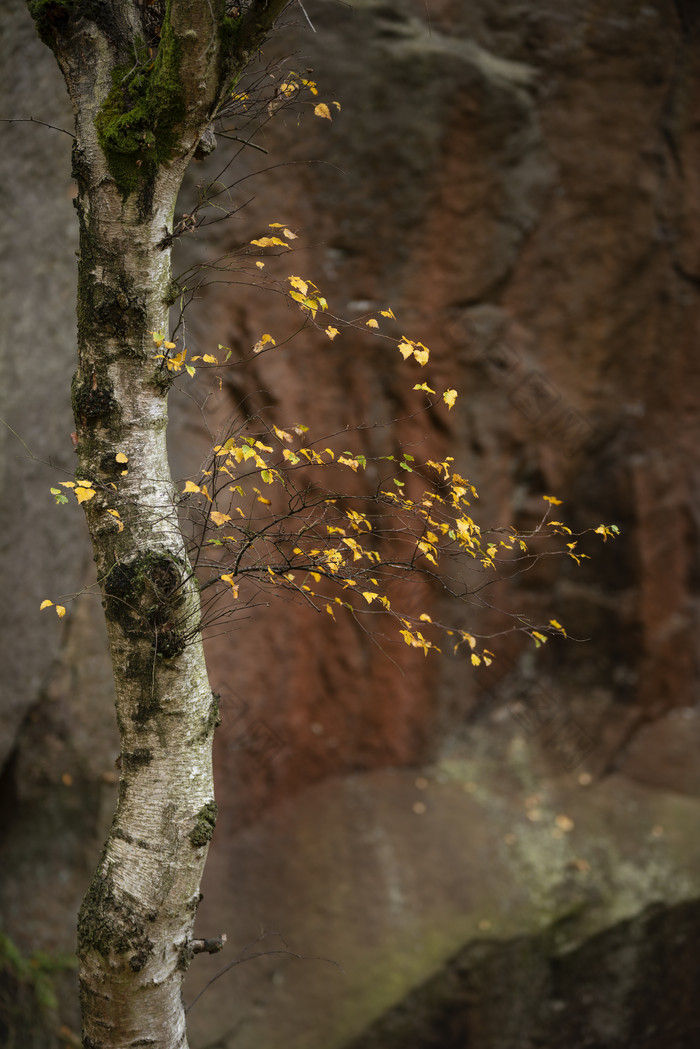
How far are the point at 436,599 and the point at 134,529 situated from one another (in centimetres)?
360

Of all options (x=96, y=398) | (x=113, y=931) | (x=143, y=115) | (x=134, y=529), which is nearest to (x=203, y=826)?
(x=113, y=931)

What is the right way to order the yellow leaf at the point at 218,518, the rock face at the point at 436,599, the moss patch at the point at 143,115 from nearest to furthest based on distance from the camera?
1. the moss patch at the point at 143,115
2. the yellow leaf at the point at 218,518
3. the rock face at the point at 436,599

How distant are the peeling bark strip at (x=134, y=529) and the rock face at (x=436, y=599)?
180cm

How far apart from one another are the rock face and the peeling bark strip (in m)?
1.80

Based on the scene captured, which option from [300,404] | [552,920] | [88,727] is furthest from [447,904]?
[300,404]

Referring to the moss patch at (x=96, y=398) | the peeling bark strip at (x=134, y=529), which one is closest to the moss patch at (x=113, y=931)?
the peeling bark strip at (x=134, y=529)

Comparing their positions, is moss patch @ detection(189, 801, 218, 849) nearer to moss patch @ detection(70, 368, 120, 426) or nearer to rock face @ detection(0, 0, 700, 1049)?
moss patch @ detection(70, 368, 120, 426)

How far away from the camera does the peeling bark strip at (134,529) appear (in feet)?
7.09

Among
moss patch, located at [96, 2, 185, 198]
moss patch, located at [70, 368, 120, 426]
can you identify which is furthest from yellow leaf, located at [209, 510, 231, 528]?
moss patch, located at [96, 2, 185, 198]

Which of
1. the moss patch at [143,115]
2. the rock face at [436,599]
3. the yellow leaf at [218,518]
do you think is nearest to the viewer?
the moss patch at [143,115]

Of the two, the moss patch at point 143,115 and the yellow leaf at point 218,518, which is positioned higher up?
the moss patch at point 143,115

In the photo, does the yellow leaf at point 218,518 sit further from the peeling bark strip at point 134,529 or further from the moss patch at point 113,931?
the moss patch at point 113,931

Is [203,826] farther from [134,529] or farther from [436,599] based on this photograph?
[436,599]

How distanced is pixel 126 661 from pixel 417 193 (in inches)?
157
